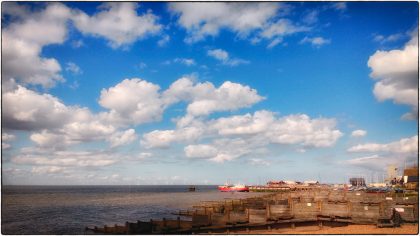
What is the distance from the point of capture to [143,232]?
102 ft

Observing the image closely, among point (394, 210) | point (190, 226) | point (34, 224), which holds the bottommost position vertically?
point (34, 224)

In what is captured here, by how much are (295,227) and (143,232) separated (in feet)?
42.1

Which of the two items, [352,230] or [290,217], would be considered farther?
[290,217]

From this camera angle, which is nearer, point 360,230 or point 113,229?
A: point 360,230

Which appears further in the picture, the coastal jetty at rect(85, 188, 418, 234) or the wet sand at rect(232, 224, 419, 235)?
the coastal jetty at rect(85, 188, 418, 234)

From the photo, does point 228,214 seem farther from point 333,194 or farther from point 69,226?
point 69,226

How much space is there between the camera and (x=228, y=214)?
3177 centimetres

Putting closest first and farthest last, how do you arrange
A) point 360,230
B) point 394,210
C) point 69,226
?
point 360,230, point 394,210, point 69,226

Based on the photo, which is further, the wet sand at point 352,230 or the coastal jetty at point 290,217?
the coastal jetty at point 290,217

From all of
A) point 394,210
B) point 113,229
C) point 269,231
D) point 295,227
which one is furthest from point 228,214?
point 394,210

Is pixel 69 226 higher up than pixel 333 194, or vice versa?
pixel 333 194

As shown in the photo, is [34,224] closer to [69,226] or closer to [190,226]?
[69,226]

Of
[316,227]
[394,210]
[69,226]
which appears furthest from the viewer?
[69,226]

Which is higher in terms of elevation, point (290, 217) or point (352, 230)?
point (290, 217)
